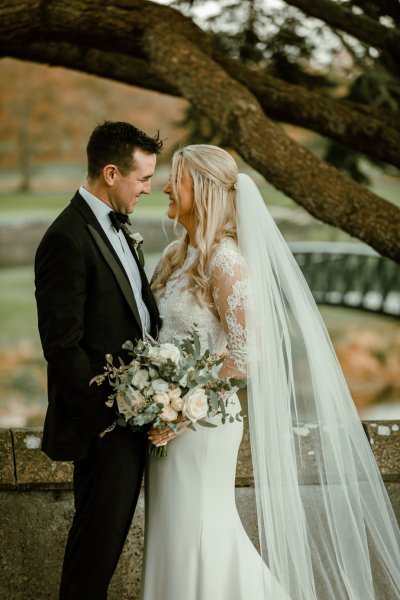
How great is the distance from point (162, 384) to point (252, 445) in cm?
51

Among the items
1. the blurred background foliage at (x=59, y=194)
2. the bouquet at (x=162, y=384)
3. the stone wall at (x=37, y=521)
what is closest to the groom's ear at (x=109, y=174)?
the bouquet at (x=162, y=384)

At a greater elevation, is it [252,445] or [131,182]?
[131,182]

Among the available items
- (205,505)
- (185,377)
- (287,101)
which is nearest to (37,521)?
(205,505)

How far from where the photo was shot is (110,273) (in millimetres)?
2578

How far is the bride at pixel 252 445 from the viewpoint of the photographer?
271cm

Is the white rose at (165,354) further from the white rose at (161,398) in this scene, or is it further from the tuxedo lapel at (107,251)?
the tuxedo lapel at (107,251)

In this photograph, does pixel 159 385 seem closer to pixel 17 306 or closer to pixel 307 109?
pixel 307 109

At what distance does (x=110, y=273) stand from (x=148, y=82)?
2542 mm

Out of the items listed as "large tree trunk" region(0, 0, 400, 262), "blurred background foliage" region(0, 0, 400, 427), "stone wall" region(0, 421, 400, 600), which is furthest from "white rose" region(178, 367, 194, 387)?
"blurred background foliage" region(0, 0, 400, 427)

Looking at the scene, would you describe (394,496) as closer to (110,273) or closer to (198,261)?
(198,261)

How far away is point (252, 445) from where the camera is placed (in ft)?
9.10

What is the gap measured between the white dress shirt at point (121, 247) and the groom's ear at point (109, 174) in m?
0.07

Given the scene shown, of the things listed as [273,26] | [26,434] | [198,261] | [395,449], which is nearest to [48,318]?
[198,261]

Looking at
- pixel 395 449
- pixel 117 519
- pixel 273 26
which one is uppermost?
pixel 273 26
